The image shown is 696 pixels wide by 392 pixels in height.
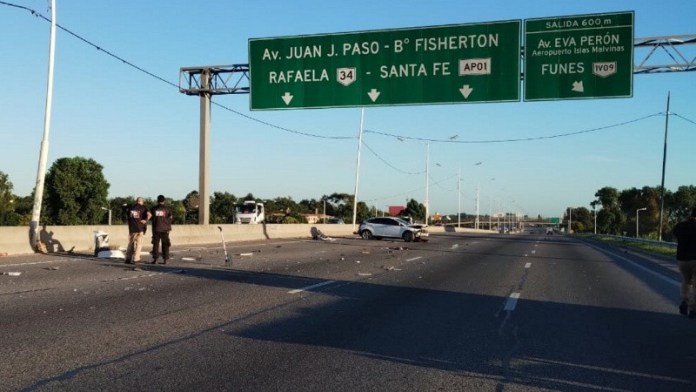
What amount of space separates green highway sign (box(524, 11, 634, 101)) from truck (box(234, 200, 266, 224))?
41.9 m

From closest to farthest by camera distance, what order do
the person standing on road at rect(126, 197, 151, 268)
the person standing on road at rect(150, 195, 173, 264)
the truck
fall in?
1. the person standing on road at rect(126, 197, 151, 268)
2. the person standing on road at rect(150, 195, 173, 264)
3. the truck

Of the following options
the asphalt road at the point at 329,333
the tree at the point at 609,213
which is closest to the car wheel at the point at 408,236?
the asphalt road at the point at 329,333

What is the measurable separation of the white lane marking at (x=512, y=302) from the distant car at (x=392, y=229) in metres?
27.2

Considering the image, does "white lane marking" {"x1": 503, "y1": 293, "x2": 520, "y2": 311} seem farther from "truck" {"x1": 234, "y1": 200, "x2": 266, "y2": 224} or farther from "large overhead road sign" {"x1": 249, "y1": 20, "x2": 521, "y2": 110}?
"truck" {"x1": 234, "y1": 200, "x2": 266, "y2": 224}

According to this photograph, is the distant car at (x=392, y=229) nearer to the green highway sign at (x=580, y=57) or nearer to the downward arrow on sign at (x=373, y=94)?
the downward arrow on sign at (x=373, y=94)

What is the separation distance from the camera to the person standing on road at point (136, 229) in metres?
18.2

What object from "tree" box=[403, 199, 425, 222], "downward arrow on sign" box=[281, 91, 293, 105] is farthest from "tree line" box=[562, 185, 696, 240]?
"downward arrow on sign" box=[281, 91, 293, 105]

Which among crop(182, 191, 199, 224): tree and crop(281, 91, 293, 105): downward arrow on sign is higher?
crop(281, 91, 293, 105): downward arrow on sign

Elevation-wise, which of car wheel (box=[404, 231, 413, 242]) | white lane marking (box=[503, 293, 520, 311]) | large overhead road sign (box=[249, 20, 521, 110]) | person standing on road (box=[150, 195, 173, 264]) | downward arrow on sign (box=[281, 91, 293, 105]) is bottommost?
white lane marking (box=[503, 293, 520, 311])

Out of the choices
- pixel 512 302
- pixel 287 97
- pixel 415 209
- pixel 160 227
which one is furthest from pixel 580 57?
pixel 415 209

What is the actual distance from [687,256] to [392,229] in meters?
31.2

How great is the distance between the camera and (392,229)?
4209 cm

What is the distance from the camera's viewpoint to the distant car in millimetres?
41156

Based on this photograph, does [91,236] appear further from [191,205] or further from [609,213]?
[609,213]
